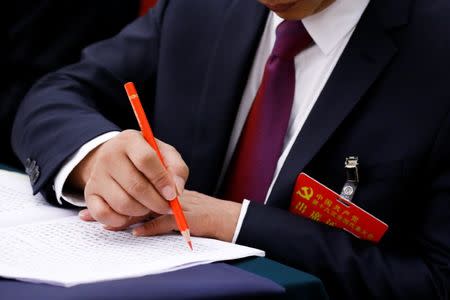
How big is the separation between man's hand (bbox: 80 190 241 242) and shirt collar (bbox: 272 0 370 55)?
0.34 metres

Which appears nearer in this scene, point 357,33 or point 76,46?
point 357,33

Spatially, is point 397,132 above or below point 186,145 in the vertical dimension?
above

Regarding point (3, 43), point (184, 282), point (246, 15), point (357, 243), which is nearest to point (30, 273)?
point (184, 282)

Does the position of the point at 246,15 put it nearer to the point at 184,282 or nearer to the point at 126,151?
the point at 126,151

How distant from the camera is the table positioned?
29.6 inches

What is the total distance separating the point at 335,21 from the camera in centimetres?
126

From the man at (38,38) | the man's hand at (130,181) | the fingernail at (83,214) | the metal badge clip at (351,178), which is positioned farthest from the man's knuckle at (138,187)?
the man at (38,38)

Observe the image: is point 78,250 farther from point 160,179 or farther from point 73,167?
point 73,167

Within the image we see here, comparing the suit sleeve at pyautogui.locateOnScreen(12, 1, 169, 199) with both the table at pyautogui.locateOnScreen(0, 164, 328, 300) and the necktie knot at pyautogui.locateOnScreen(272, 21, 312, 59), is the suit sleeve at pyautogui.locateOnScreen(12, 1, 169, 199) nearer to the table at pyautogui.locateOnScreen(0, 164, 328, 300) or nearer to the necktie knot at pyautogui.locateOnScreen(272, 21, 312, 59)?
the necktie knot at pyautogui.locateOnScreen(272, 21, 312, 59)

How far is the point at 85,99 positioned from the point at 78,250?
55 cm

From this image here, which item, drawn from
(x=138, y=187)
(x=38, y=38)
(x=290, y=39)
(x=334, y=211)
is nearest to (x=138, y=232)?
(x=138, y=187)

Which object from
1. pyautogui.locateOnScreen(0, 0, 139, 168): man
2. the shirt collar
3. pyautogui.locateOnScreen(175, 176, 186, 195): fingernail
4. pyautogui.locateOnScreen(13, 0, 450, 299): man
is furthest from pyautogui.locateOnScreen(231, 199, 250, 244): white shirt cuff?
pyautogui.locateOnScreen(0, 0, 139, 168): man

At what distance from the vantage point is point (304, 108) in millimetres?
1273

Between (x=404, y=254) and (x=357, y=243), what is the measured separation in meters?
0.08
